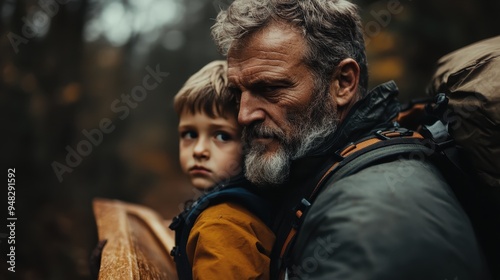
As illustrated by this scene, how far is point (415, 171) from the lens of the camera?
5.33 feet

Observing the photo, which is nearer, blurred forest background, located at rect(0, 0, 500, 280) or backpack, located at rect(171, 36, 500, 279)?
backpack, located at rect(171, 36, 500, 279)

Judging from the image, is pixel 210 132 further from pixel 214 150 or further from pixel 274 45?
pixel 274 45

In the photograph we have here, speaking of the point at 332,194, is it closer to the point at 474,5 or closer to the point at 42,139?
the point at 474,5

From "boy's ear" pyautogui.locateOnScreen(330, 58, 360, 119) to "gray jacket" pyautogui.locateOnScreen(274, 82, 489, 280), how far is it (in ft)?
2.18

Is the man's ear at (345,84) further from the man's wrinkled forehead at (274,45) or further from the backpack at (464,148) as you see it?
the backpack at (464,148)

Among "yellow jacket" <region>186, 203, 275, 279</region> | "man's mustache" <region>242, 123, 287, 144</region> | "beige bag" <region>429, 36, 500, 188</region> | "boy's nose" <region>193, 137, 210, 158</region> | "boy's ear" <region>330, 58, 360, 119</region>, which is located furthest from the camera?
"boy's nose" <region>193, 137, 210, 158</region>

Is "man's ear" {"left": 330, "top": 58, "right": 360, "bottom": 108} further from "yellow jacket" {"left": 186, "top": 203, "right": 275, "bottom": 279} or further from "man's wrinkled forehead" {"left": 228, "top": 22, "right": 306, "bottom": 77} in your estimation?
"yellow jacket" {"left": 186, "top": 203, "right": 275, "bottom": 279}

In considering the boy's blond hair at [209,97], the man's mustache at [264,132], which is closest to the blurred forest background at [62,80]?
the boy's blond hair at [209,97]

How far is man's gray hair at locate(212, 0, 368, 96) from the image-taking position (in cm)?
224

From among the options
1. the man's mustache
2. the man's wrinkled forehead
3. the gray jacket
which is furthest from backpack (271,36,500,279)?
the man's wrinkled forehead

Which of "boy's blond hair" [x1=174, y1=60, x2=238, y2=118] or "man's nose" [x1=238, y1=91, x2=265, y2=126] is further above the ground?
"boy's blond hair" [x1=174, y1=60, x2=238, y2=118]

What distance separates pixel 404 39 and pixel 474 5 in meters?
0.92

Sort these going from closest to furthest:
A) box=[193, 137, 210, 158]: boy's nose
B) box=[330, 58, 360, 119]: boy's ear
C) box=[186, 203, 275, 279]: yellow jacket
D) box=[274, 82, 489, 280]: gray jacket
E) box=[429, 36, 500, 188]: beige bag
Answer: box=[274, 82, 489, 280]: gray jacket
box=[429, 36, 500, 188]: beige bag
box=[186, 203, 275, 279]: yellow jacket
box=[330, 58, 360, 119]: boy's ear
box=[193, 137, 210, 158]: boy's nose

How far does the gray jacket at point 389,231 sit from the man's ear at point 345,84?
0.67 m
